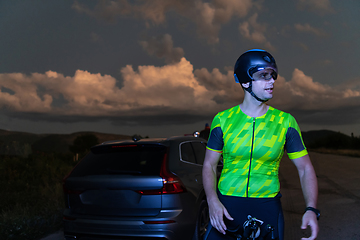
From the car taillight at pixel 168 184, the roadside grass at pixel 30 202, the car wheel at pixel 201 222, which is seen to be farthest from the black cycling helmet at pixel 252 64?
the roadside grass at pixel 30 202

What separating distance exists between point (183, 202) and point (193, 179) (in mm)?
553

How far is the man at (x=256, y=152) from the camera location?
234 centimetres

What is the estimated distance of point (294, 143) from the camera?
2.39m

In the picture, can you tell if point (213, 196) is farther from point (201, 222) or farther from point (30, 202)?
point (30, 202)

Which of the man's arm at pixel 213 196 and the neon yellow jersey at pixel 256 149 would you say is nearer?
the man's arm at pixel 213 196

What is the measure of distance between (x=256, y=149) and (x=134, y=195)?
99.2 inches

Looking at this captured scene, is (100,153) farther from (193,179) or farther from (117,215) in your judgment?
(193,179)

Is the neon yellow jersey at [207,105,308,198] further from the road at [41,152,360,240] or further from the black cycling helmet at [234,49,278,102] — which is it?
the road at [41,152,360,240]

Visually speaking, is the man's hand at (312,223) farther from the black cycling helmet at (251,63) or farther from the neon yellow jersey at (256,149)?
the black cycling helmet at (251,63)

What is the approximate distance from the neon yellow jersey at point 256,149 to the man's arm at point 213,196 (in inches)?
3.0

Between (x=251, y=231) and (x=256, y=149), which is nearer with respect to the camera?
(x=251, y=231)

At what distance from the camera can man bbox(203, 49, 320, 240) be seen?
2.34m

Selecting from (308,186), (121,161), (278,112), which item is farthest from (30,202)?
(308,186)

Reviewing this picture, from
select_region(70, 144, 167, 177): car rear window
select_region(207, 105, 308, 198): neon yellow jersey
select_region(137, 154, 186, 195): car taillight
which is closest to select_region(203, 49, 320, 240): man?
select_region(207, 105, 308, 198): neon yellow jersey
